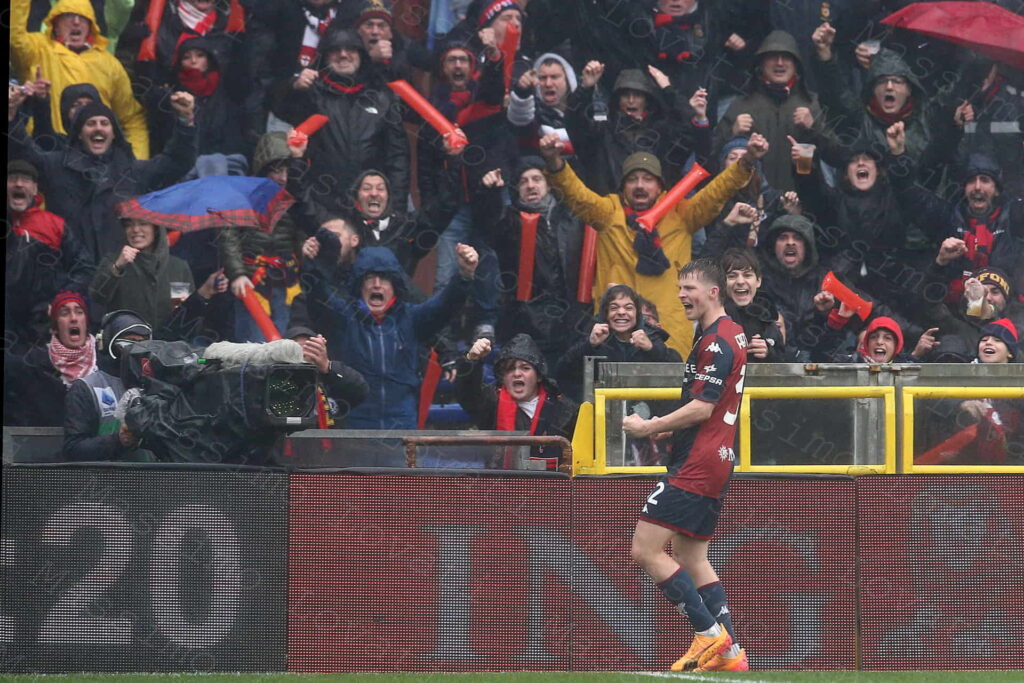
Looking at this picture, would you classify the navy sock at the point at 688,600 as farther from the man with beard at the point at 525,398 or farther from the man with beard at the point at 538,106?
the man with beard at the point at 538,106

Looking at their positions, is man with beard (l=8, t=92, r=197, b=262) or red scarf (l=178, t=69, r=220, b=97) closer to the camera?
man with beard (l=8, t=92, r=197, b=262)

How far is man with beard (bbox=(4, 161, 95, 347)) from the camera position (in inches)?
396

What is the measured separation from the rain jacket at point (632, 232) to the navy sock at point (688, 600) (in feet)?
14.2

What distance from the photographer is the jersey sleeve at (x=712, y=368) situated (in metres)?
5.88

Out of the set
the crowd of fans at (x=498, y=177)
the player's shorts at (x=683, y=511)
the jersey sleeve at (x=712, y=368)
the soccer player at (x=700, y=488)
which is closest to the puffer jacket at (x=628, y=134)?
the crowd of fans at (x=498, y=177)

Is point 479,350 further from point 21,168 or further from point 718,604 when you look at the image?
point 718,604

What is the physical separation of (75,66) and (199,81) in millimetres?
831

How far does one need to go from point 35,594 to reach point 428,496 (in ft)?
5.53

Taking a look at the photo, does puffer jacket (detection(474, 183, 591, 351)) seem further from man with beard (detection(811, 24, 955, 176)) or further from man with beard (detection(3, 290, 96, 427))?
man with beard (detection(3, 290, 96, 427))

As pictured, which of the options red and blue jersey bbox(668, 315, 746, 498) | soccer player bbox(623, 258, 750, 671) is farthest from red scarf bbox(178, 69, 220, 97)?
red and blue jersey bbox(668, 315, 746, 498)

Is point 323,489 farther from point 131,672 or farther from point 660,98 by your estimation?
point 660,98

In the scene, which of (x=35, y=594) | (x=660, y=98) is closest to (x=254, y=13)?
(x=660, y=98)

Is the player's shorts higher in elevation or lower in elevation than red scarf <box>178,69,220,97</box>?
lower

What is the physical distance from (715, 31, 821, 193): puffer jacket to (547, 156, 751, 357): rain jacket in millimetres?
399
